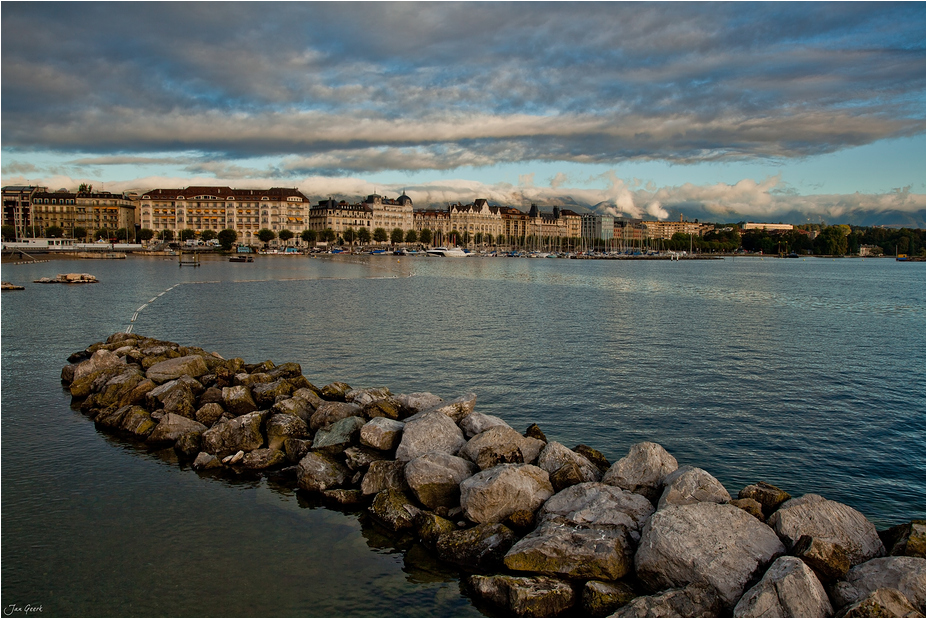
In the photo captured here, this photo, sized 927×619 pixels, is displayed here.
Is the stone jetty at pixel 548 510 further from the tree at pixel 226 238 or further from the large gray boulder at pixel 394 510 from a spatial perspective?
the tree at pixel 226 238

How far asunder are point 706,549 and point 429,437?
5527 millimetres

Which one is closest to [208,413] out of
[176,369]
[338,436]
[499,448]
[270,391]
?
[270,391]

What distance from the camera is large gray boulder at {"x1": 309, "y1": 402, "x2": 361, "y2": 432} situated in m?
14.0

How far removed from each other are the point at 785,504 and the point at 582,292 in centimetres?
4962

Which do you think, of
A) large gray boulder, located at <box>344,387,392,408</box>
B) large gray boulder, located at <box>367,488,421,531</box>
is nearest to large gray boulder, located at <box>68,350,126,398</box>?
large gray boulder, located at <box>344,387,392,408</box>

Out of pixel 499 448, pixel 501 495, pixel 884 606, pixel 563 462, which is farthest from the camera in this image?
pixel 499 448

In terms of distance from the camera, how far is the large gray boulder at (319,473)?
11844mm

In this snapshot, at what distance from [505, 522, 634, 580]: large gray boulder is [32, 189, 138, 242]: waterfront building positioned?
18777cm

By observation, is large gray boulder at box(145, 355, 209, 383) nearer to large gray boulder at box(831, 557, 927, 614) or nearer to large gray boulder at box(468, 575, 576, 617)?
large gray boulder at box(468, 575, 576, 617)

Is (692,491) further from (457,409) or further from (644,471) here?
(457,409)

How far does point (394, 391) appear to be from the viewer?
61.5 feet

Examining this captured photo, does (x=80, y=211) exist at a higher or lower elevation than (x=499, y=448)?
higher

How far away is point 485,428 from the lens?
1291 centimetres

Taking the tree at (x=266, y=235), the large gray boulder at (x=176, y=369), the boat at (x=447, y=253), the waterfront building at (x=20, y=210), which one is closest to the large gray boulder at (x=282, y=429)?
the large gray boulder at (x=176, y=369)
